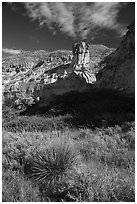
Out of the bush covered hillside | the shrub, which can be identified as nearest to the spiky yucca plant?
the bush covered hillside

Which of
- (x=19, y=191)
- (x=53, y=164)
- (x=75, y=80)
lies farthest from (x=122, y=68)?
(x=19, y=191)

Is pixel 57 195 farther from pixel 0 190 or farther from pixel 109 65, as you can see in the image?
pixel 109 65

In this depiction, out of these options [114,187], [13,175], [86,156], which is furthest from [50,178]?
[86,156]

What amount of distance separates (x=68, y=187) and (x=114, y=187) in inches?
28.5

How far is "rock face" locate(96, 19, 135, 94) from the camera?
1942 cm

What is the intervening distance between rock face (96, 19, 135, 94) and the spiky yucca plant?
1423 cm

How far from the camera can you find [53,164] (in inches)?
146

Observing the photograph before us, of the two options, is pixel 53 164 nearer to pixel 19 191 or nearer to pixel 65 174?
pixel 65 174

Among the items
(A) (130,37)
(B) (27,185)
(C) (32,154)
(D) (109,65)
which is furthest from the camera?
(D) (109,65)

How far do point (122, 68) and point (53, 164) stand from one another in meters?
18.8

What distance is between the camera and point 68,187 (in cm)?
319

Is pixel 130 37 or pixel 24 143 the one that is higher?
pixel 130 37

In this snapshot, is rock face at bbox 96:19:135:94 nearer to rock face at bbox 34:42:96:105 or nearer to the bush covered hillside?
rock face at bbox 34:42:96:105

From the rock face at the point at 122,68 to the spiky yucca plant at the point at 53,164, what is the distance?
560 inches
